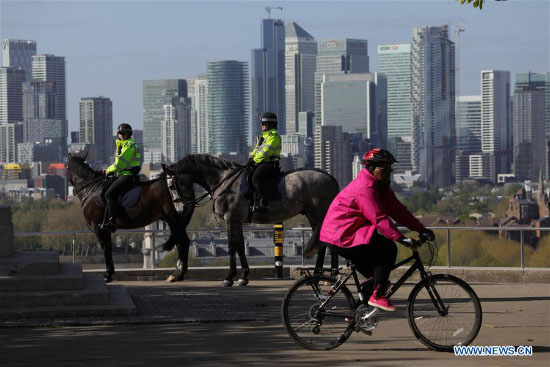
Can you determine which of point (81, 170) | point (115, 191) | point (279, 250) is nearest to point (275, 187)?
point (115, 191)

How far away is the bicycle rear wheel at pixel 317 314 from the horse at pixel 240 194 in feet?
21.0

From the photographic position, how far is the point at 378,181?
37.2ft

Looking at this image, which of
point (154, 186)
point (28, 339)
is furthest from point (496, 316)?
point (154, 186)

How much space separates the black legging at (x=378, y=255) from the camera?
1123 cm

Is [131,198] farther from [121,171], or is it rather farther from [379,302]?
[379,302]

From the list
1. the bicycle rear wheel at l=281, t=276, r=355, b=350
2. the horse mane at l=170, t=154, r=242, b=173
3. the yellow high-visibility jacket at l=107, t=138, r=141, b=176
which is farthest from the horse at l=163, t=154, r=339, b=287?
the bicycle rear wheel at l=281, t=276, r=355, b=350

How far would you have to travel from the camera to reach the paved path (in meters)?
11.0

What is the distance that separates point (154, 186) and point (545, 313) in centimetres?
705

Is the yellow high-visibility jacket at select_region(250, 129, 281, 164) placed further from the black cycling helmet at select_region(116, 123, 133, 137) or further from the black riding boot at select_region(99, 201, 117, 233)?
the black riding boot at select_region(99, 201, 117, 233)

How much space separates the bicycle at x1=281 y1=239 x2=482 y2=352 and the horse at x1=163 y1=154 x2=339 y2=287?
6.39 metres

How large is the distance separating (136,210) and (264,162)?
2.52m

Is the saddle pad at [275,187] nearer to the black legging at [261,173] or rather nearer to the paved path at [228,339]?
the black legging at [261,173]

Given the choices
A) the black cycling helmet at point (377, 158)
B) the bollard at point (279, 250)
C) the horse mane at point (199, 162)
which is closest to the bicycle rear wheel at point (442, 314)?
the black cycling helmet at point (377, 158)

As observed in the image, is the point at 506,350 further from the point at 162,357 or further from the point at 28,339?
the point at 28,339
